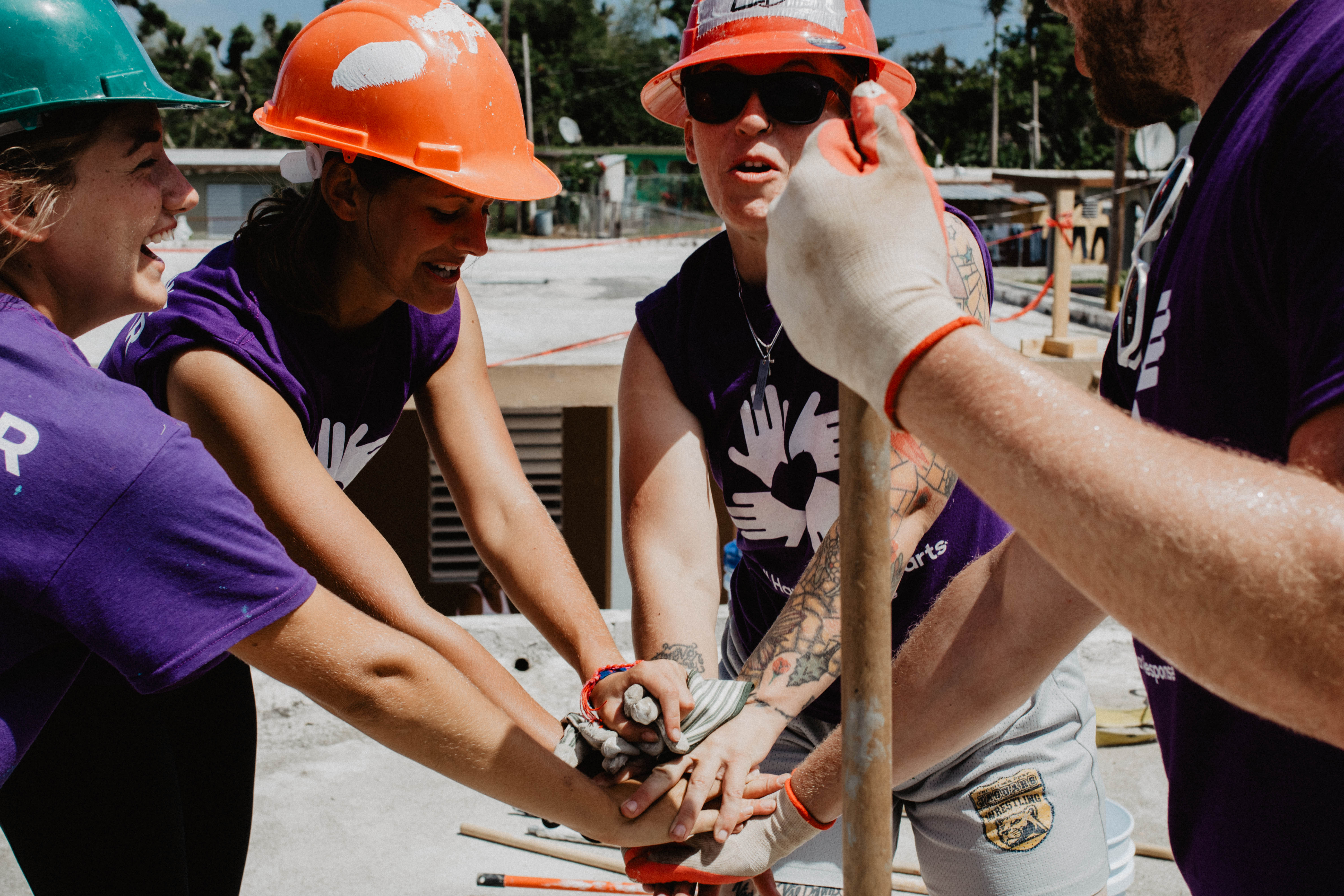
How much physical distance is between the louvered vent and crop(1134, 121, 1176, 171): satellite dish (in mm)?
10987

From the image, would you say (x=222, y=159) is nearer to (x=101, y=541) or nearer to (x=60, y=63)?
(x=60, y=63)

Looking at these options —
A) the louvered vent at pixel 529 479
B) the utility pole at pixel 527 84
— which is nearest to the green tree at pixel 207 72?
the utility pole at pixel 527 84

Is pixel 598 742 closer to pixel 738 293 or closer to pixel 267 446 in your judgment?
pixel 267 446

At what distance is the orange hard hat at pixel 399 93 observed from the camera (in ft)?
7.88

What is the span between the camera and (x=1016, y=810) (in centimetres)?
238

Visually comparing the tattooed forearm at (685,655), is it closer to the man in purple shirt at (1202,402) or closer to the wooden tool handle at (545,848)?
the man in purple shirt at (1202,402)

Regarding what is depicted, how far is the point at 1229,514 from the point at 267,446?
1.73 metres

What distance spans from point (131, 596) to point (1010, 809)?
1855mm

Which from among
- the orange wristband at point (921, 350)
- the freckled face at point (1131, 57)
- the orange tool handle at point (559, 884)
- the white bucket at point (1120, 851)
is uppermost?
the freckled face at point (1131, 57)

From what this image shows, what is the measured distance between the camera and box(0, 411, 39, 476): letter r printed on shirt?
138 centimetres

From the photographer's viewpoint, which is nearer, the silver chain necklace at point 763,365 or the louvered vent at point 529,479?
the silver chain necklace at point 763,365

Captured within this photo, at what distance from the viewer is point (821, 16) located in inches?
96.0

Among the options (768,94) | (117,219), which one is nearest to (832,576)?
(768,94)

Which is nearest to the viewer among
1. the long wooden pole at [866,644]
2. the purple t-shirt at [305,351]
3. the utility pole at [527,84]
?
the long wooden pole at [866,644]
